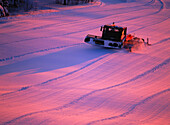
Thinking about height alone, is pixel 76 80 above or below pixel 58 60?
below

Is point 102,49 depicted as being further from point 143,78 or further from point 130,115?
point 130,115

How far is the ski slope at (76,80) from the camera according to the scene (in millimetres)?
5805

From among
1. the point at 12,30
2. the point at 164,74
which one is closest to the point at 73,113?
the point at 164,74

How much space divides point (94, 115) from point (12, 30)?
1051 centimetres

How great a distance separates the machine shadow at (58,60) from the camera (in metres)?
8.75

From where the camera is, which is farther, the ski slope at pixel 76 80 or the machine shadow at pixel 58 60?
the machine shadow at pixel 58 60

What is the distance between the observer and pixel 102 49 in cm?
1198

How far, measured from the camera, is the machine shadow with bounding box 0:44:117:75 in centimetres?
875

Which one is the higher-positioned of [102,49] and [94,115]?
[102,49]

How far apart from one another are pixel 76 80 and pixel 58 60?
7.11 feet

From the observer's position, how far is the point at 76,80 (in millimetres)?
8031

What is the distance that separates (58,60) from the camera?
987 centimetres

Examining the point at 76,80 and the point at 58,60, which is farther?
the point at 58,60

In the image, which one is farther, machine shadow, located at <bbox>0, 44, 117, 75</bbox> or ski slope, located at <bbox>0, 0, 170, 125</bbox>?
machine shadow, located at <bbox>0, 44, 117, 75</bbox>
